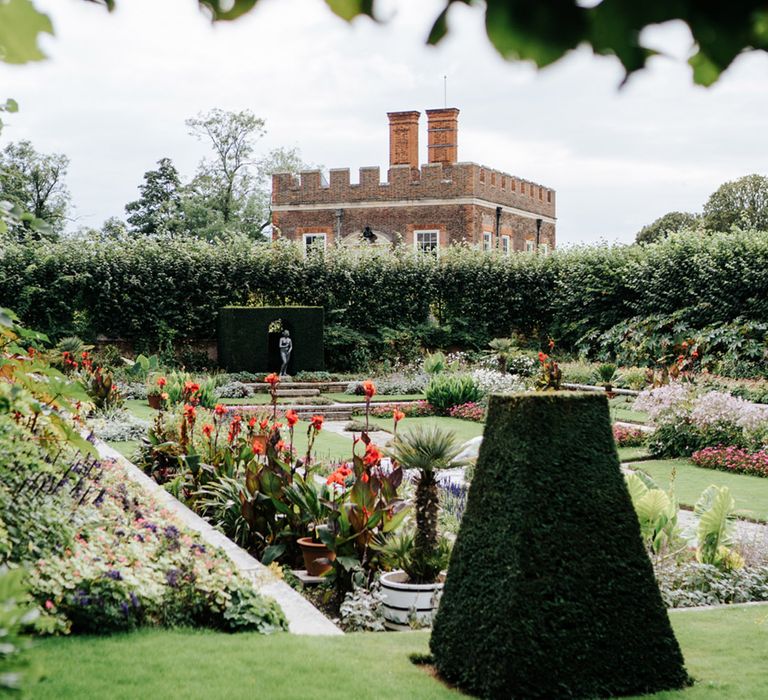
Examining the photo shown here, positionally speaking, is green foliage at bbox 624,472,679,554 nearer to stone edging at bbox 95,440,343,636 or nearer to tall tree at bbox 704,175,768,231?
stone edging at bbox 95,440,343,636

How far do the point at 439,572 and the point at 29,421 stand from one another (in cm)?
266

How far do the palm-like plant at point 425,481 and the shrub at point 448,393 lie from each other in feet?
33.8

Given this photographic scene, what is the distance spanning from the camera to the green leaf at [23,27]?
48.1 inches

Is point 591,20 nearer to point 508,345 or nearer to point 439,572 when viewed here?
point 439,572

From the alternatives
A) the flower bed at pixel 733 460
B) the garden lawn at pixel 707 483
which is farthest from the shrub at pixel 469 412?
the flower bed at pixel 733 460

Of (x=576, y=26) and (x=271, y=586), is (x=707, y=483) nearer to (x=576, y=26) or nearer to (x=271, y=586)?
(x=271, y=586)

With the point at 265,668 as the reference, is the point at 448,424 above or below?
above

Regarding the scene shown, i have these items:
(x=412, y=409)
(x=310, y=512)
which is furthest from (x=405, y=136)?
(x=310, y=512)

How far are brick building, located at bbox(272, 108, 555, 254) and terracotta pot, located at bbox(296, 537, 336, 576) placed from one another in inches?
988

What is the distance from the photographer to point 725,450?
410 inches

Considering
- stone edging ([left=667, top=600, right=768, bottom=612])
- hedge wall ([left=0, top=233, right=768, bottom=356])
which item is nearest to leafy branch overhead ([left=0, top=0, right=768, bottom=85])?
stone edging ([left=667, top=600, right=768, bottom=612])

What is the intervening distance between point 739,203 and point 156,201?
1002 inches

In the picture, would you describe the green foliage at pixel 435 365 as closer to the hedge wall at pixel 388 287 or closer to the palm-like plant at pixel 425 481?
the hedge wall at pixel 388 287

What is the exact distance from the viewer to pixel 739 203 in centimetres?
4059
